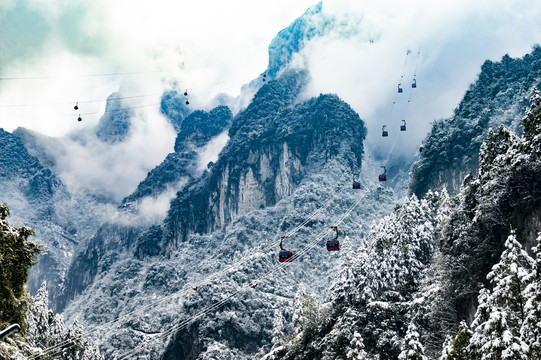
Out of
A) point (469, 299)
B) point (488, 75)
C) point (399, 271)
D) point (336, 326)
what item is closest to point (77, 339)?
point (336, 326)

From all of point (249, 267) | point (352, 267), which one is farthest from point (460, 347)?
point (249, 267)

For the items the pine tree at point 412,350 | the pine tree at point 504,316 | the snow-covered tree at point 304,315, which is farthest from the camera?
the snow-covered tree at point 304,315

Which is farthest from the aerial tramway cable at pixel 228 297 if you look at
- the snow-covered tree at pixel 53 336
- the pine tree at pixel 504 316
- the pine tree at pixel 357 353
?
the pine tree at pixel 504 316

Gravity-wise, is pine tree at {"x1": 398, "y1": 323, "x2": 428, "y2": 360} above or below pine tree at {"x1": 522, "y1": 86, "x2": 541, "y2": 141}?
below

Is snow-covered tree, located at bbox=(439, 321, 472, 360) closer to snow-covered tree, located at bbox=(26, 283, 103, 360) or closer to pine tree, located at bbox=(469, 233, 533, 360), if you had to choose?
pine tree, located at bbox=(469, 233, 533, 360)

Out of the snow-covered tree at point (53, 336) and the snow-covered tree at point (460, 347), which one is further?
the snow-covered tree at point (53, 336)

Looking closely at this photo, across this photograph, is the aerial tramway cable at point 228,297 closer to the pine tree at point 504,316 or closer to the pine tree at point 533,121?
the pine tree at point 533,121

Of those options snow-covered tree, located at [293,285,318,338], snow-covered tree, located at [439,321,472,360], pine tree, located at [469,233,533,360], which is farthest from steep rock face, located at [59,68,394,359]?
pine tree, located at [469,233,533,360]
